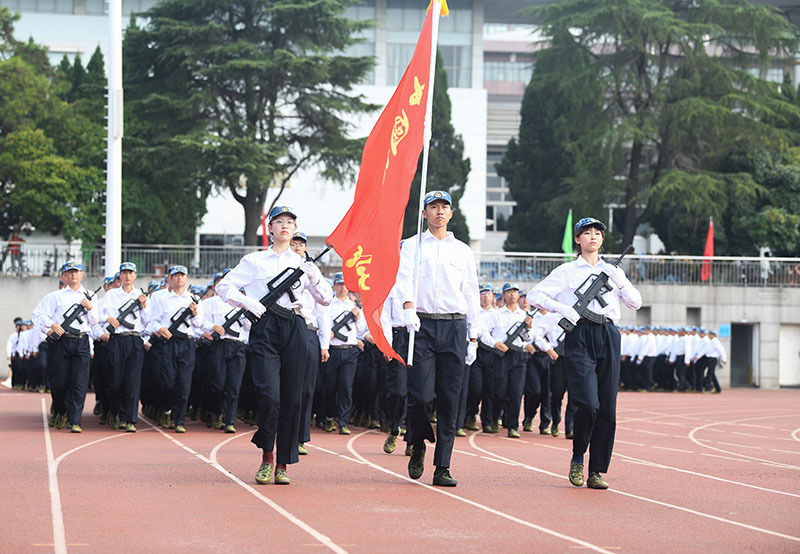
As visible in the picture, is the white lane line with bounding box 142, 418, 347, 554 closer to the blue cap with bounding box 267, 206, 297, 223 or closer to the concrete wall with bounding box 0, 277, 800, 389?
the blue cap with bounding box 267, 206, 297, 223

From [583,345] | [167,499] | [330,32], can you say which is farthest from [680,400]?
[167,499]

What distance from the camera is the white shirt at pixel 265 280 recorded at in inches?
383

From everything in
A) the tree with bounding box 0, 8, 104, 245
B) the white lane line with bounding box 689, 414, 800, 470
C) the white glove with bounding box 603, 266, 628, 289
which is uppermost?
the tree with bounding box 0, 8, 104, 245

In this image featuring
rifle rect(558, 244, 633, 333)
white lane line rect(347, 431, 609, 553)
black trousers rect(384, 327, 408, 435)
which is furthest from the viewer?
black trousers rect(384, 327, 408, 435)

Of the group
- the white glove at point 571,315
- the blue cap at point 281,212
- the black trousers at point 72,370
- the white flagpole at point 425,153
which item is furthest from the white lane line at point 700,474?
the black trousers at point 72,370

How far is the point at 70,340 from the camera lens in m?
15.4

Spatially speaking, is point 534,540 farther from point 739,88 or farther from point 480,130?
point 480,130

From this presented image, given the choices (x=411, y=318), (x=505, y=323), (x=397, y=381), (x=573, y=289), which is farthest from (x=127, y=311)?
(x=573, y=289)

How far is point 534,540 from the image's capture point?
712cm

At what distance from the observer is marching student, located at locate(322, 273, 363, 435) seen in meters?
16.5

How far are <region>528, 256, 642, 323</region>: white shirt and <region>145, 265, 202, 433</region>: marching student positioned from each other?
7167mm

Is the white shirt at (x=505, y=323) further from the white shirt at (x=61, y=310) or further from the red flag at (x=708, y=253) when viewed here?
the red flag at (x=708, y=253)

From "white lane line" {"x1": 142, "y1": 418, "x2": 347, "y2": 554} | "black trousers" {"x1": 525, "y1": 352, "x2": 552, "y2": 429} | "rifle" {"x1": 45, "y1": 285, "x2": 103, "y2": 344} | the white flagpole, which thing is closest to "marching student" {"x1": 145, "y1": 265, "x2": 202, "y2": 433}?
"rifle" {"x1": 45, "y1": 285, "x2": 103, "y2": 344}

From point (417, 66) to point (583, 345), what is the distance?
8.93ft
